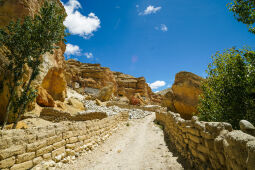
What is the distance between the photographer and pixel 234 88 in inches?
324

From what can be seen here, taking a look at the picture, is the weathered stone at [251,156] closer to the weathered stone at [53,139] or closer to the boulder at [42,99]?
the weathered stone at [53,139]

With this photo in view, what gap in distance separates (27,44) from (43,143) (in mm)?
9248

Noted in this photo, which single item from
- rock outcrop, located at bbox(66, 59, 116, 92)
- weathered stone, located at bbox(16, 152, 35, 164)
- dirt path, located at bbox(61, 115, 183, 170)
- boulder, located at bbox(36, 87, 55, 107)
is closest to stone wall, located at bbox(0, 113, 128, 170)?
weathered stone, located at bbox(16, 152, 35, 164)

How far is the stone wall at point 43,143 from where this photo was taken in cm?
408

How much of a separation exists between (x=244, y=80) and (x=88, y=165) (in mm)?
10142

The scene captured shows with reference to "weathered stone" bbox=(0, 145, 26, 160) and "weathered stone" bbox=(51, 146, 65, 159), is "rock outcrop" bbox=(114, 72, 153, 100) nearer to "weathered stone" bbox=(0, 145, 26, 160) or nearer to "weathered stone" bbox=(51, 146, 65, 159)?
"weathered stone" bbox=(51, 146, 65, 159)

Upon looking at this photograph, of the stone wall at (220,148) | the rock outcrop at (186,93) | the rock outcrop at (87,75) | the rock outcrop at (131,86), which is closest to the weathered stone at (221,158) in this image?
the stone wall at (220,148)

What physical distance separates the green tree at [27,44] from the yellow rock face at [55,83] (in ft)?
33.6

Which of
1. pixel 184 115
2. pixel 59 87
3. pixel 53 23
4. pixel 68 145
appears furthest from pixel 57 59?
pixel 184 115

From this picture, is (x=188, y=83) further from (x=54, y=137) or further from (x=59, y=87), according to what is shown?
(x=59, y=87)

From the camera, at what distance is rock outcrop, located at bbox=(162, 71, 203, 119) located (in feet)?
65.5

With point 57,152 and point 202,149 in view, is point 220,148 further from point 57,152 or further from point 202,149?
point 57,152

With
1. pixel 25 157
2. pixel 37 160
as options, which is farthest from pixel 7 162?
pixel 37 160

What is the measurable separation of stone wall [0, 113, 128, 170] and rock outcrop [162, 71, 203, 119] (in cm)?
1726
